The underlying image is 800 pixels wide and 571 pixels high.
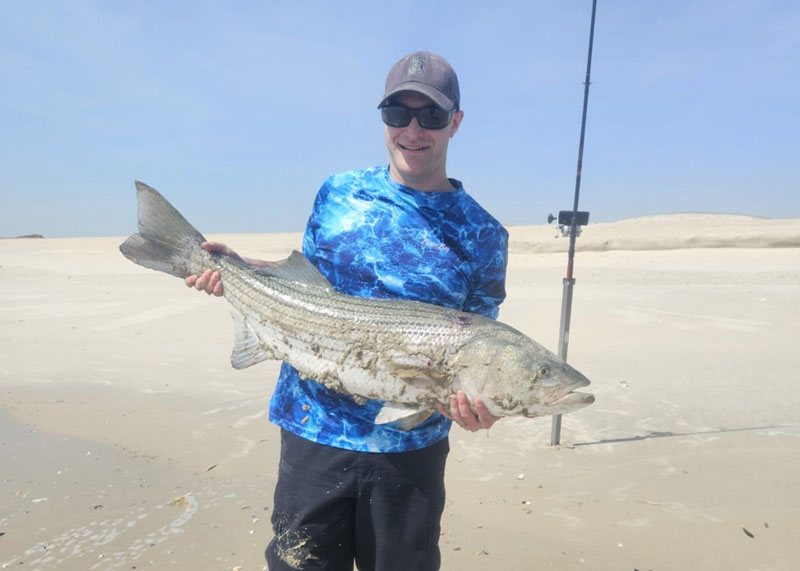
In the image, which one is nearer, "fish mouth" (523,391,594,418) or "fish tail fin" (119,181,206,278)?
"fish mouth" (523,391,594,418)

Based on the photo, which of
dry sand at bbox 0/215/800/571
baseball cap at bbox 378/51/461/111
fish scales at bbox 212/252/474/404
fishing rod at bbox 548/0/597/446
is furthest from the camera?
fishing rod at bbox 548/0/597/446

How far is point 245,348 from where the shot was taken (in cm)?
332

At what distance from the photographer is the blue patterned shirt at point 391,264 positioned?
2.86 m

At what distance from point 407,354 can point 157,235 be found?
5.55 feet

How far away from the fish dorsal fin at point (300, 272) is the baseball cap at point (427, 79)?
0.94 meters

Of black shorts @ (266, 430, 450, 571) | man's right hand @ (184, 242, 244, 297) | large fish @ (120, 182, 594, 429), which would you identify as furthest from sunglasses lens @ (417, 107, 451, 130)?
black shorts @ (266, 430, 450, 571)

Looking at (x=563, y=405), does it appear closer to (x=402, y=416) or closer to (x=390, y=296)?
(x=402, y=416)

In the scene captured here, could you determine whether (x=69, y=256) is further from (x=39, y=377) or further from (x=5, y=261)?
(x=39, y=377)

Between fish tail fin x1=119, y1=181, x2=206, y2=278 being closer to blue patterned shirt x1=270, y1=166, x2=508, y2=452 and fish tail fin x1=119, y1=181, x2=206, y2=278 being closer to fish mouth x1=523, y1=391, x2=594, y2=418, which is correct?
blue patterned shirt x1=270, y1=166, x2=508, y2=452

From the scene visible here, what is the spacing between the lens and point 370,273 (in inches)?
117

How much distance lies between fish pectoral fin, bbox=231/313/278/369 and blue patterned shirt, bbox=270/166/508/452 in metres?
0.27

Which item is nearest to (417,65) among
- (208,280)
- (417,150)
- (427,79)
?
(427,79)

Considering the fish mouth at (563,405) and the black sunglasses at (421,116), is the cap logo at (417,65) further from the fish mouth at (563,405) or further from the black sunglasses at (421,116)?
the fish mouth at (563,405)

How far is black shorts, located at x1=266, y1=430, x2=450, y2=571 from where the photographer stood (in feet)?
9.21
